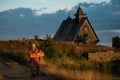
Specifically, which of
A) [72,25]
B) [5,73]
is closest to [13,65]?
[5,73]

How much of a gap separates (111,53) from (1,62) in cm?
2375

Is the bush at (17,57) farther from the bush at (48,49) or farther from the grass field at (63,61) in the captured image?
the bush at (48,49)

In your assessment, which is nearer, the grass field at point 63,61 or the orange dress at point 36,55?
the orange dress at point 36,55

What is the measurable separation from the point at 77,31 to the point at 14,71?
59.7 m

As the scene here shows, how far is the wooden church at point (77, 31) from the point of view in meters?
86.1

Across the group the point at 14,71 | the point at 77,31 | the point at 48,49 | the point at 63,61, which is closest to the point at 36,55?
the point at 14,71

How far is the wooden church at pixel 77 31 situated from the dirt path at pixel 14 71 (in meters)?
53.6

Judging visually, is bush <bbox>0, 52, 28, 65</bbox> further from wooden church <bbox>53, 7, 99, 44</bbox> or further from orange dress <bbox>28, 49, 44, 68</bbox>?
wooden church <bbox>53, 7, 99, 44</bbox>

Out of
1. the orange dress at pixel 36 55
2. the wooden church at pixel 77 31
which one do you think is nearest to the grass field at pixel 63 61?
the orange dress at pixel 36 55

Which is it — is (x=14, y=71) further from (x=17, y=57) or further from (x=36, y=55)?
(x=17, y=57)

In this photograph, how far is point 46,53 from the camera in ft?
126

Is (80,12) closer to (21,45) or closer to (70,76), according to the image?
(21,45)

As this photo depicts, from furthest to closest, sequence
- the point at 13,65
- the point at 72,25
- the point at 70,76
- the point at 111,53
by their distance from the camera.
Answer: the point at 72,25
the point at 111,53
the point at 13,65
the point at 70,76

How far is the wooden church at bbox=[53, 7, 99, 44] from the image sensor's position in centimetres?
8606
